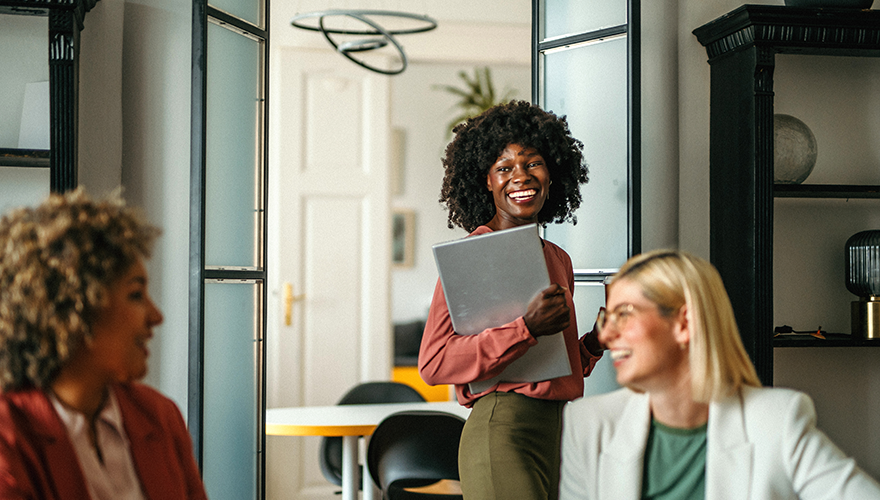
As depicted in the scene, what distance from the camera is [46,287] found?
1.04 meters

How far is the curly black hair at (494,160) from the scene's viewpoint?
209 centimetres

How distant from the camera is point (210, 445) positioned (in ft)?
8.35

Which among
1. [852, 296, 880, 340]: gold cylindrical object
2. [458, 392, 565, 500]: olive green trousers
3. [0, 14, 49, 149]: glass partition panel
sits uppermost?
[0, 14, 49, 149]: glass partition panel

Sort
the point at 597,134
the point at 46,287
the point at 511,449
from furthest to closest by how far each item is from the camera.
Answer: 1. the point at 597,134
2. the point at 511,449
3. the point at 46,287

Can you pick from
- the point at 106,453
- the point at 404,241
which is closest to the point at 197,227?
the point at 106,453

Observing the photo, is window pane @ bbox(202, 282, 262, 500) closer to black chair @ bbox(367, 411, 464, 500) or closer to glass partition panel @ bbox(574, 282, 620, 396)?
black chair @ bbox(367, 411, 464, 500)

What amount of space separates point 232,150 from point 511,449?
5.12 feet

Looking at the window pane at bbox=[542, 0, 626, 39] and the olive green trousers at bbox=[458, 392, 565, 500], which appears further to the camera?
the window pane at bbox=[542, 0, 626, 39]

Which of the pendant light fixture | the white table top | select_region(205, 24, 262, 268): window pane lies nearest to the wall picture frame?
the pendant light fixture

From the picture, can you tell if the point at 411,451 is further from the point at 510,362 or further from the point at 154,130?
the point at 154,130

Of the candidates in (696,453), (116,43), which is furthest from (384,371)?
(696,453)

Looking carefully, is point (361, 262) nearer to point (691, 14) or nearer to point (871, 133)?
point (691, 14)

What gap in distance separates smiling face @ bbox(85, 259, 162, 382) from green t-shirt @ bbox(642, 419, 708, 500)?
825 millimetres

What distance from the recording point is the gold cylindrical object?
2580 millimetres
